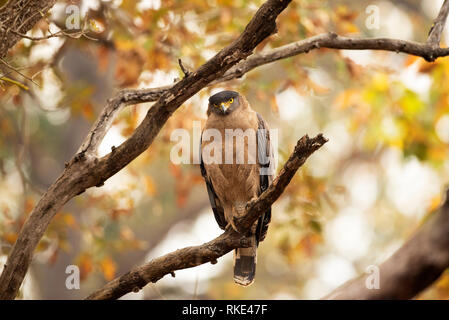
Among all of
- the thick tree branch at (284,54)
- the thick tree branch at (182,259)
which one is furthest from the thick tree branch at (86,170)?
the thick tree branch at (182,259)

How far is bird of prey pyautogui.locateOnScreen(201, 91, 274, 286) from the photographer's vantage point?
450 cm

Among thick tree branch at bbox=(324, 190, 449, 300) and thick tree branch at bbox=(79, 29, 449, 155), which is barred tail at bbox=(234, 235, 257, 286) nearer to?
thick tree branch at bbox=(324, 190, 449, 300)

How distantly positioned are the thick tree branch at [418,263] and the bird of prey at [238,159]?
1.29 meters

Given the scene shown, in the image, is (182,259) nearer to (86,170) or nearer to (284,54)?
(86,170)

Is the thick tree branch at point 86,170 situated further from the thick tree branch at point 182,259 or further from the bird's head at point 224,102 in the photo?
the bird's head at point 224,102

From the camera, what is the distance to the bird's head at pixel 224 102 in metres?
4.52

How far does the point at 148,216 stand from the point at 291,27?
6744 mm

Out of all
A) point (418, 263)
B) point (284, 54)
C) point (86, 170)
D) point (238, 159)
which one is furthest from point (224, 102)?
point (418, 263)

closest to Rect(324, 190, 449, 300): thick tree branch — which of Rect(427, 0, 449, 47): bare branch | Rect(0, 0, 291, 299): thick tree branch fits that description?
Rect(427, 0, 449, 47): bare branch

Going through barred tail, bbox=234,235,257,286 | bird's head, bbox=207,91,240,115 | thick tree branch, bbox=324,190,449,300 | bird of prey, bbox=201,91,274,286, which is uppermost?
bird's head, bbox=207,91,240,115

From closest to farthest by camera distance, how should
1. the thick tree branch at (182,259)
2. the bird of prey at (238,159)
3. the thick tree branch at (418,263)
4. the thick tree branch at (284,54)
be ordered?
the thick tree branch at (418,263), the thick tree branch at (182,259), the thick tree branch at (284,54), the bird of prey at (238,159)

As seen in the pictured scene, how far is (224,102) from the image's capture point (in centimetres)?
452

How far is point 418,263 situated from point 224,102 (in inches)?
81.6

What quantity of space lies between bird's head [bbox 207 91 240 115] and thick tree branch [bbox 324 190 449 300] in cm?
184
